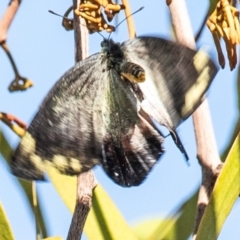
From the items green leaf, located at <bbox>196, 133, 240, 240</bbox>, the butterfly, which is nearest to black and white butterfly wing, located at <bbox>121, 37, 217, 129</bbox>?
the butterfly

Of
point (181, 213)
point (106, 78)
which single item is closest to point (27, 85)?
point (106, 78)

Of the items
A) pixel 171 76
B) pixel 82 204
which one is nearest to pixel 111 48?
pixel 171 76

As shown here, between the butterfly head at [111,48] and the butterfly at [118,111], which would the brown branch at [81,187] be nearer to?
the butterfly at [118,111]

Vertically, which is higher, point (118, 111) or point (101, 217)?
point (118, 111)

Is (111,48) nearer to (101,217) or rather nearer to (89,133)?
(89,133)

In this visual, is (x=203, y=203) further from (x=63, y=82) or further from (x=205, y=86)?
(x=63, y=82)

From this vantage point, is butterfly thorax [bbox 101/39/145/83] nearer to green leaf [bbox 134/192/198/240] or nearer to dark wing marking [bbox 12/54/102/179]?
dark wing marking [bbox 12/54/102/179]
